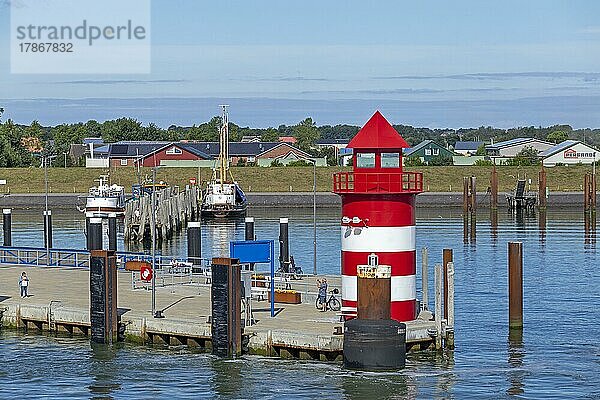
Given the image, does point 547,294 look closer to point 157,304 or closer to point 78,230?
point 157,304

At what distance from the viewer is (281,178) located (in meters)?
137

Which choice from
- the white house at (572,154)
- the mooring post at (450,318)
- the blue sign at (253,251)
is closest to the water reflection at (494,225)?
the blue sign at (253,251)

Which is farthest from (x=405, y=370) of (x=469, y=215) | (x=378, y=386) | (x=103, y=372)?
(x=469, y=215)

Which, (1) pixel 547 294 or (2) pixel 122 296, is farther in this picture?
(1) pixel 547 294

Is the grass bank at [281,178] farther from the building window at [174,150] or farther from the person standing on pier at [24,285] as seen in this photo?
the person standing on pier at [24,285]

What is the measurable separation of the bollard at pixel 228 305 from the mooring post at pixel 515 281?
367 inches

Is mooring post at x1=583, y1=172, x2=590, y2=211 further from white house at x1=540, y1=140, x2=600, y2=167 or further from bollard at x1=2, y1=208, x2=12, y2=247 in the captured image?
white house at x1=540, y1=140, x2=600, y2=167

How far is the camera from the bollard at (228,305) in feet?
108

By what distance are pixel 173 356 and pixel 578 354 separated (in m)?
11.9

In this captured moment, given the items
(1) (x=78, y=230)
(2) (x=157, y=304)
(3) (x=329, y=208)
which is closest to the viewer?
(2) (x=157, y=304)

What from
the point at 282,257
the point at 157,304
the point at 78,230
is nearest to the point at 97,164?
the point at 78,230

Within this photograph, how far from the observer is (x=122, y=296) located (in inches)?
1603

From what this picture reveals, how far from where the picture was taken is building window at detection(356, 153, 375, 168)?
3356cm

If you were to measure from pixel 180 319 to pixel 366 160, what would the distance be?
7.30 metres
